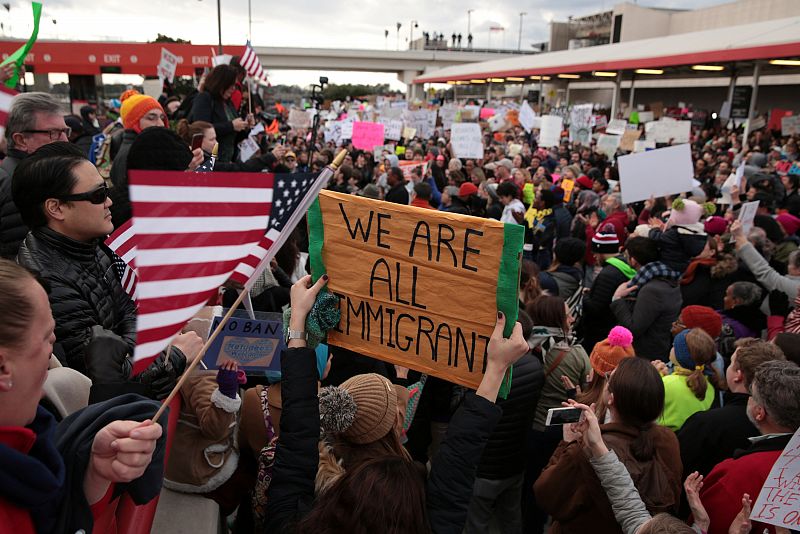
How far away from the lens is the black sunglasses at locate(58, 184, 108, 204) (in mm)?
2547

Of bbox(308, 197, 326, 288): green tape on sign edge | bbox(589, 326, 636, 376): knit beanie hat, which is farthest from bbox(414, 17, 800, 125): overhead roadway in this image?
bbox(308, 197, 326, 288): green tape on sign edge

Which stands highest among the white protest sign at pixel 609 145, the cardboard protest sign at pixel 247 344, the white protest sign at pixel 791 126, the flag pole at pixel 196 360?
the white protest sign at pixel 791 126

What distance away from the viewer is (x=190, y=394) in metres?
2.72

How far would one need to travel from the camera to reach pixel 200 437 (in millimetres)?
2764

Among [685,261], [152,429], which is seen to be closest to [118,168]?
[152,429]

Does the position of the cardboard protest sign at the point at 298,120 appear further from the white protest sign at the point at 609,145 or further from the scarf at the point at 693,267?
the scarf at the point at 693,267

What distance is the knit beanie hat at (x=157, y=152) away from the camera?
3701mm

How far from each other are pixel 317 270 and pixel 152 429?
126cm

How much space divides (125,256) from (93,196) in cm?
51

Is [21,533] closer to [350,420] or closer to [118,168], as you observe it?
[350,420]

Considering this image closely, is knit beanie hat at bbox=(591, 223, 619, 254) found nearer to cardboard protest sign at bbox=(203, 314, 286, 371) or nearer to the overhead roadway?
cardboard protest sign at bbox=(203, 314, 286, 371)

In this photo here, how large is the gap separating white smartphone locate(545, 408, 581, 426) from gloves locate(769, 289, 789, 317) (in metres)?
3.80

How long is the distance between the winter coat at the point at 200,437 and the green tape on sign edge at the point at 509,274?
1.26 meters

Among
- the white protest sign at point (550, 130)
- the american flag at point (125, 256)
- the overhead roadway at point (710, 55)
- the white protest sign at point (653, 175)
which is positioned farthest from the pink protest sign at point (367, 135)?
the overhead roadway at point (710, 55)
